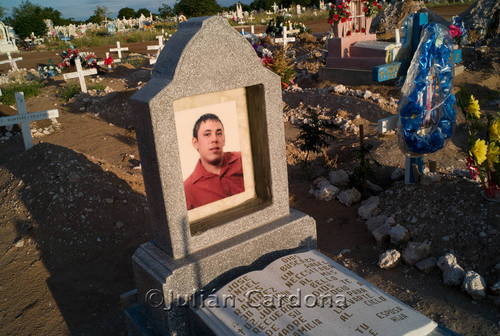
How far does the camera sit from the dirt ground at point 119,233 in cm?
375

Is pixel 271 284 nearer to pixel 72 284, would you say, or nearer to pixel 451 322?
pixel 451 322

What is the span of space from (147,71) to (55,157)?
8.59 m

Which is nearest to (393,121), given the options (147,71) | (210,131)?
(210,131)

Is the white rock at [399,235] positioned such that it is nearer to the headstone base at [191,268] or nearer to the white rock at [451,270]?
the white rock at [451,270]

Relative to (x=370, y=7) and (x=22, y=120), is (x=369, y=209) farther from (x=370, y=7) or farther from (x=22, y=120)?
(x=370, y=7)

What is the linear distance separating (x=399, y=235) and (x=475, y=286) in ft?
2.93

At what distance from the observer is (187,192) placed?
3.17m

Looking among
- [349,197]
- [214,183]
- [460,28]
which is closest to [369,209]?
[349,197]

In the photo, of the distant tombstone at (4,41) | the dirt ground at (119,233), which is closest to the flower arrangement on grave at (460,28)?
the dirt ground at (119,233)

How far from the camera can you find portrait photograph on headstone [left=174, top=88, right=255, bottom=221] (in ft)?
10.2

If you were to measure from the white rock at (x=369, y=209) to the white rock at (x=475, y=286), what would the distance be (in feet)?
4.68

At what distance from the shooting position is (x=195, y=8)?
37344 mm

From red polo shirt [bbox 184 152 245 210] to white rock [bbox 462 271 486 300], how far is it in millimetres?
1998

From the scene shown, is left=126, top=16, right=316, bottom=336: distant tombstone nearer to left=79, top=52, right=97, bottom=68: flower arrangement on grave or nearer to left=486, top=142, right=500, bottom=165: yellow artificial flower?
left=486, top=142, right=500, bottom=165: yellow artificial flower
